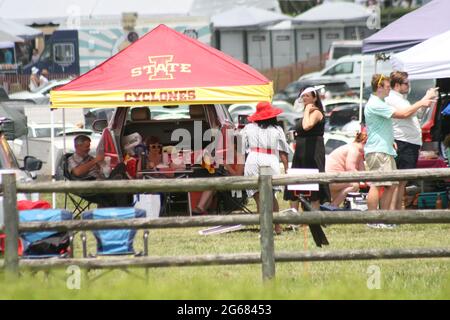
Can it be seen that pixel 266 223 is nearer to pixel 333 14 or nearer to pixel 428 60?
pixel 428 60

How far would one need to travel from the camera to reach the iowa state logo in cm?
1366

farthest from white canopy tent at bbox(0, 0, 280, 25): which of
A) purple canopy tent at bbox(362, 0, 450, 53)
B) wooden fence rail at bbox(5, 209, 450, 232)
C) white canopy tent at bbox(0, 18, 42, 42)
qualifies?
wooden fence rail at bbox(5, 209, 450, 232)

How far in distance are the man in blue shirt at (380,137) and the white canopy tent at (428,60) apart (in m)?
0.44

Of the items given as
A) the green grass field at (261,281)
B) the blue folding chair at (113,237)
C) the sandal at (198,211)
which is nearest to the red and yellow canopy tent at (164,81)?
the sandal at (198,211)

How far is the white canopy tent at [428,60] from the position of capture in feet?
41.9

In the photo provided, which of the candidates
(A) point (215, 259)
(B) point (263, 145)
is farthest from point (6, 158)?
(A) point (215, 259)

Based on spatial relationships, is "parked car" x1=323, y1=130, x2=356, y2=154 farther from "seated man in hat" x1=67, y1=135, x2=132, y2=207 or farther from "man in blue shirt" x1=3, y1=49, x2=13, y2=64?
"man in blue shirt" x1=3, y1=49, x2=13, y2=64

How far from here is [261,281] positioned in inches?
337

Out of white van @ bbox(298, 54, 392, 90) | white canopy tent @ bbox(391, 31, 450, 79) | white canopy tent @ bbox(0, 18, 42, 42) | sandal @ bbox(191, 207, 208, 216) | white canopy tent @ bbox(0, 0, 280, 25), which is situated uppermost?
white canopy tent @ bbox(0, 0, 280, 25)

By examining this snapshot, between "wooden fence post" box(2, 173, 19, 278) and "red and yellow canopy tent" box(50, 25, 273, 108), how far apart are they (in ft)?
15.9

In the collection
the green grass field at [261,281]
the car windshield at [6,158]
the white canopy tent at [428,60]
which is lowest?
the green grass field at [261,281]

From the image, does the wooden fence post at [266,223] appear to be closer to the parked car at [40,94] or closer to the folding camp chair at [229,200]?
the folding camp chair at [229,200]

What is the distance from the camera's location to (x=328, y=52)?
43.1m

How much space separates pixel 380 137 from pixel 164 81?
9.65 feet
